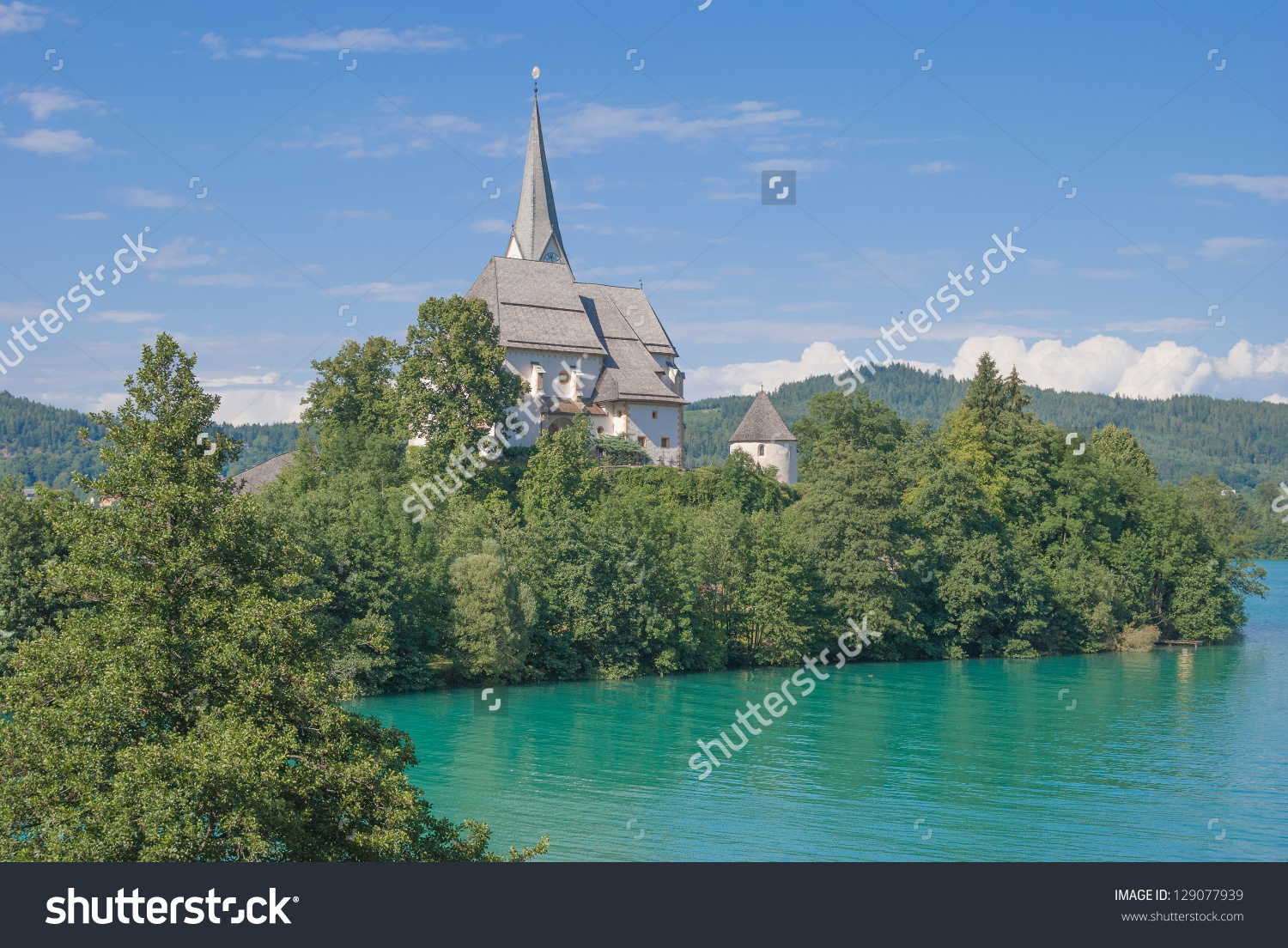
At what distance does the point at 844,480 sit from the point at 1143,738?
2144 cm

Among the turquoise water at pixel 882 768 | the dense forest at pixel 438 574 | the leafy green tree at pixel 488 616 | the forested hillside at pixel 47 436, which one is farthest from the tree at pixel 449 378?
the forested hillside at pixel 47 436

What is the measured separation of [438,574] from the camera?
44469 mm

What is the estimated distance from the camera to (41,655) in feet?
38.8

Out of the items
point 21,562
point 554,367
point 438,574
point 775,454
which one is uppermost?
point 554,367

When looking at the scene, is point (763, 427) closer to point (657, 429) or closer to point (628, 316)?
point (657, 429)

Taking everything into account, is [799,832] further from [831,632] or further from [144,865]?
[831,632]

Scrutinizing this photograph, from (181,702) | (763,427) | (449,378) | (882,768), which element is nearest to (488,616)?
(449,378)

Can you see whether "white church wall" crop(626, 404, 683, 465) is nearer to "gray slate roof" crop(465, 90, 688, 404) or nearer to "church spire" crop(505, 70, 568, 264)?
"gray slate roof" crop(465, 90, 688, 404)

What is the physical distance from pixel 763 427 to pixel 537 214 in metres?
20.5

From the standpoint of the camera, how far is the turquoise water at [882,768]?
2416 cm

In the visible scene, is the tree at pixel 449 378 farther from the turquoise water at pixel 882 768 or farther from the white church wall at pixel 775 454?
the white church wall at pixel 775 454

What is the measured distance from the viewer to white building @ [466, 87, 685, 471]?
208 ft

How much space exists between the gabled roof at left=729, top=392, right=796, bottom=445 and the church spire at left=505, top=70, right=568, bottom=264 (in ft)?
Answer: 51.8

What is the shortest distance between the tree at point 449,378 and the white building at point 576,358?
20.1 ft
